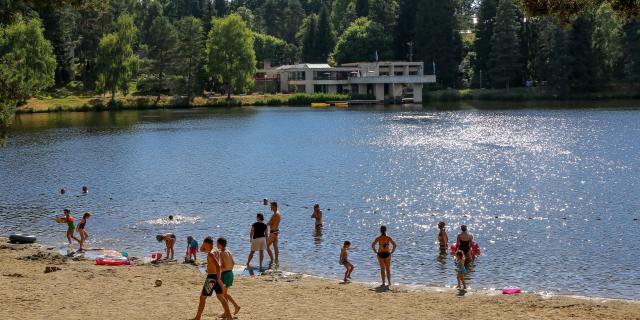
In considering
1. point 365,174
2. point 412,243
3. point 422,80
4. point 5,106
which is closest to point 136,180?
point 365,174

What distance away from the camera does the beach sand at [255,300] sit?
18.0 metres

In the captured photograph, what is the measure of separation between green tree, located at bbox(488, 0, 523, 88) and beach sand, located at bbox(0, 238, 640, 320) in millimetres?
108000

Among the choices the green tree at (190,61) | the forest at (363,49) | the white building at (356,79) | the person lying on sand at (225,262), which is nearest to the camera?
the person lying on sand at (225,262)

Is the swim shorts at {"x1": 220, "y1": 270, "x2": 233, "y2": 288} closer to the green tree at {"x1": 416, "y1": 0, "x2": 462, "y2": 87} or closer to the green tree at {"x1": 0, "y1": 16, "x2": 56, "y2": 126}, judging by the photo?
the green tree at {"x1": 0, "y1": 16, "x2": 56, "y2": 126}

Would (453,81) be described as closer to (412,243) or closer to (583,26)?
(583,26)

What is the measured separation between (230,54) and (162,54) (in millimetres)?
10933

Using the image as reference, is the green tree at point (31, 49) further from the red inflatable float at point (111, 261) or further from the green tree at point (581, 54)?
the green tree at point (581, 54)

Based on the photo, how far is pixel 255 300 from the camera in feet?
64.2

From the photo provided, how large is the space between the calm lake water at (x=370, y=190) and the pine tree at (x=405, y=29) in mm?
62059

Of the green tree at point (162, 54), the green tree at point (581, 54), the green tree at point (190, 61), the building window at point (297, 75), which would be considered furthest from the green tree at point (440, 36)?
the green tree at point (162, 54)

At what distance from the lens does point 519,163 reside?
5347 cm

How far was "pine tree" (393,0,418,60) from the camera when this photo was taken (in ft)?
469

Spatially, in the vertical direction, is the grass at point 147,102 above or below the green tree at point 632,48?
below

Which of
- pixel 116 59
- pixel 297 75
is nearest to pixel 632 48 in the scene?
pixel 297 75
